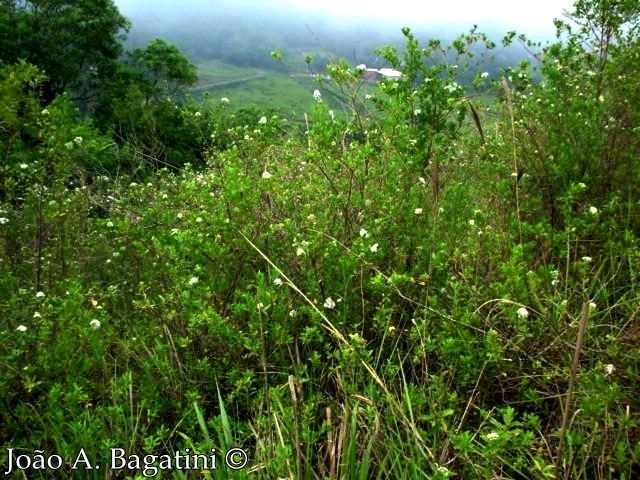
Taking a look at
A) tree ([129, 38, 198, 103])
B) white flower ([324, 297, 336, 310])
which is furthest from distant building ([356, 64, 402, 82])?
tree ([129, 38, 198, 103])

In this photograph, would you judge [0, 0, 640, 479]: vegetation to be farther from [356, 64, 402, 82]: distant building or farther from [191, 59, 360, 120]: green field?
[191, 59, 360, 120]: green field

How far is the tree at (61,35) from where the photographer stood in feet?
95.9

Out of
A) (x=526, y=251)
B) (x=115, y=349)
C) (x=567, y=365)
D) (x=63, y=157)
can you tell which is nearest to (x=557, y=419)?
(x=567, y=365)

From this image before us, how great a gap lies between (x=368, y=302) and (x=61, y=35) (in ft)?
111

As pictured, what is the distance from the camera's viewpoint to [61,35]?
29891 mm

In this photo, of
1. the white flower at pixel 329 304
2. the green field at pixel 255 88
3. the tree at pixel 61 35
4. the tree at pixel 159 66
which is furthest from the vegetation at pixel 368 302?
the green field at pixel 255 88

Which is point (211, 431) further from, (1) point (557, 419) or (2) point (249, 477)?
(1) point (557, 419)

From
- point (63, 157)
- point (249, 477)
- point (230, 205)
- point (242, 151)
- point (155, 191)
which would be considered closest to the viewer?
point (249, 477)

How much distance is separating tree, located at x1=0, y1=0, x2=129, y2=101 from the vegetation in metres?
30.3

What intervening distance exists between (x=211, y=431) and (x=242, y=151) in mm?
2979

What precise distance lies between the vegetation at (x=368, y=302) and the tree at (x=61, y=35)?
99.4 feet

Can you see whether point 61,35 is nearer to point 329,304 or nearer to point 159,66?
point 159,66

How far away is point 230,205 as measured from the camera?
3.22m

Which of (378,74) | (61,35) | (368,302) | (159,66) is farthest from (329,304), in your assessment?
(159,66)
